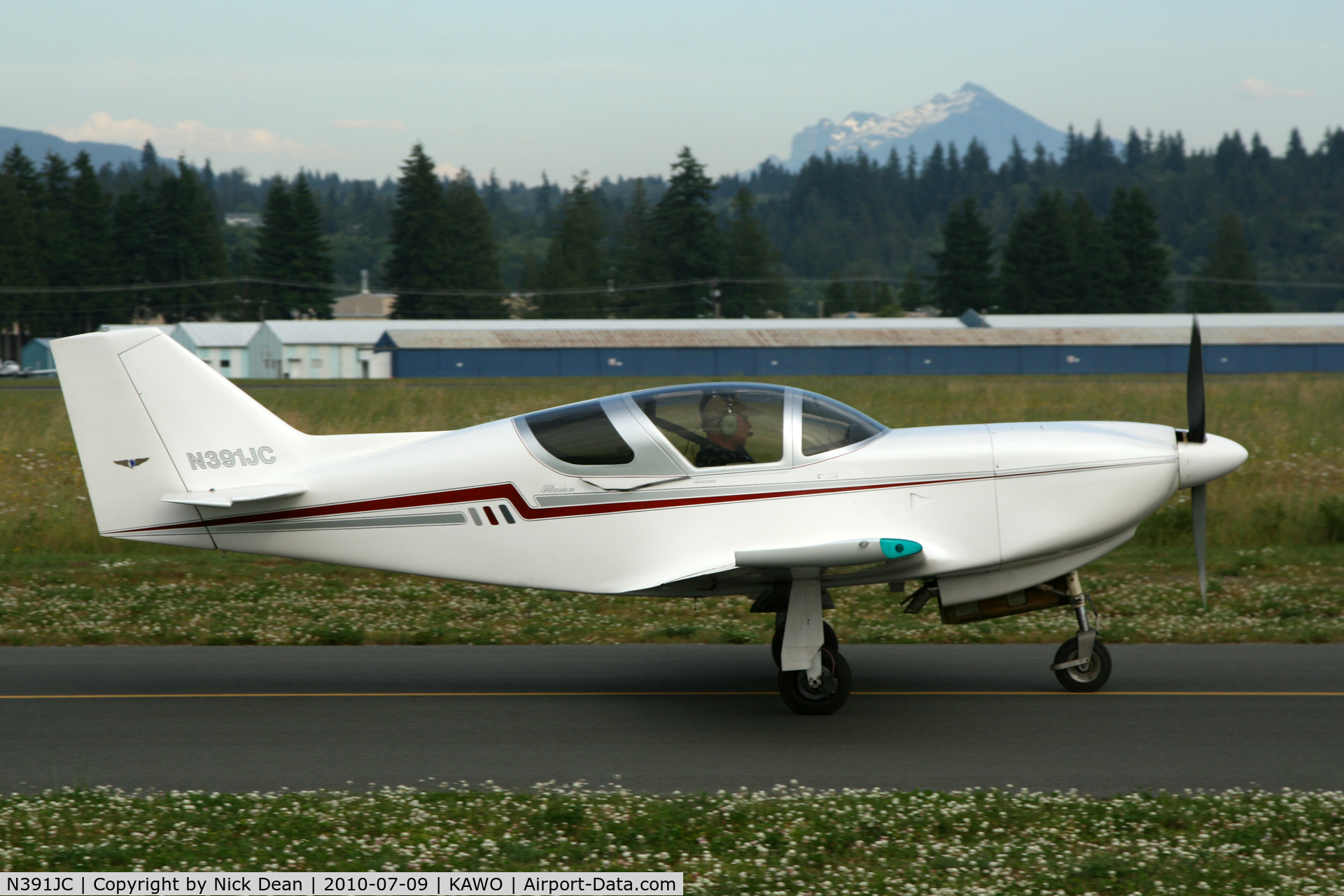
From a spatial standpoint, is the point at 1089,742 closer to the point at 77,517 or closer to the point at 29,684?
the point at 29,684

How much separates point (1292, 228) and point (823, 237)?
69.5 m

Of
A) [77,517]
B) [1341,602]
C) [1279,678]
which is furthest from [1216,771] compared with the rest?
[77,517]

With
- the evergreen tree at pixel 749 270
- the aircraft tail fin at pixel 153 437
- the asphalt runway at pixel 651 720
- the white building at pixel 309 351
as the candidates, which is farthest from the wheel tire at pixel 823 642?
the evergreen tree at pixel 749 270

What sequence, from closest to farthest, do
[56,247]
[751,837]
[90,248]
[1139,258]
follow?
[751,837] < [56,247] < [90,248] < [1139,258]

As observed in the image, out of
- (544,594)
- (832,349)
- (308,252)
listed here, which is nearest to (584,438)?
(544,594)

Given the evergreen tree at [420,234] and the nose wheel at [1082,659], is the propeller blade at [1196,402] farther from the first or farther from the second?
the evergreen tree at [420,234]

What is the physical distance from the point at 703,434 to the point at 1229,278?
129 meters

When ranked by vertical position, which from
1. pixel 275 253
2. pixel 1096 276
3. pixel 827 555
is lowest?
pixel 827 555

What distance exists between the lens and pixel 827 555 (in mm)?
6492

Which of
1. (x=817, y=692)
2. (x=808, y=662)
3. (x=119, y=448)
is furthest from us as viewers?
(x=119, y=448)

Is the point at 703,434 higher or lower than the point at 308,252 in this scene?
lower

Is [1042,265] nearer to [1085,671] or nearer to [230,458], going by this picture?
[1085,671]

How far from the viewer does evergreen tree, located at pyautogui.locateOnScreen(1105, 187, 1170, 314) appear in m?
102

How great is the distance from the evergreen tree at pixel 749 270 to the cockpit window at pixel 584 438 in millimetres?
95350
